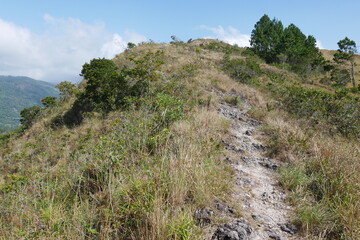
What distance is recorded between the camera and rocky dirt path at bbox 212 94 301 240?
2.47 m

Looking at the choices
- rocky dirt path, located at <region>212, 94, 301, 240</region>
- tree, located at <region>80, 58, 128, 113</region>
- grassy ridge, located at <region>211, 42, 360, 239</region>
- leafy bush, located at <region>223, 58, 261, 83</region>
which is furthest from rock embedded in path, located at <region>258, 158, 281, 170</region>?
leafy bush, located at <region>223, 58, 261, 83</region>

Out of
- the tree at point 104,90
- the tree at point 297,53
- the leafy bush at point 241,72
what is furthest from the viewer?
the tree at point 297,53

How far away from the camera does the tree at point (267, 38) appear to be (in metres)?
32.7

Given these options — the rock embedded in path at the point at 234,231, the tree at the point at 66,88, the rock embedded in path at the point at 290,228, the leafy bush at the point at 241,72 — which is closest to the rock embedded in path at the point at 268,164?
the rock embedded in path at the point at 290,228

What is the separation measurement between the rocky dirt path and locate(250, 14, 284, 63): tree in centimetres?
3079

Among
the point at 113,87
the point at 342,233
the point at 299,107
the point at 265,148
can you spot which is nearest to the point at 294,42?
the point at 299,107

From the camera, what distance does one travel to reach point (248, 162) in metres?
4.40

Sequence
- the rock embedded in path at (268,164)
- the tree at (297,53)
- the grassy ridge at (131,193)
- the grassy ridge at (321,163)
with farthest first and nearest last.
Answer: the tree at (297,53) < the rock embedded in path at (268,164) < the grassy ridge at (321,163) < the grassy ridge at (131,193)

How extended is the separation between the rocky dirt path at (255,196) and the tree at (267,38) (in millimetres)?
30793

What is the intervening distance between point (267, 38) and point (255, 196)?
35698mm

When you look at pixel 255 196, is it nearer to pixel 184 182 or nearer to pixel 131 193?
pixel 184 182

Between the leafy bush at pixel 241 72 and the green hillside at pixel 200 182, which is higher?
the leafy bush at pixel 241 72

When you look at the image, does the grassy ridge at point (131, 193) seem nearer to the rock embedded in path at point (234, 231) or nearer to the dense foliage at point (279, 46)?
the rock embedded in path at point (234, 231)

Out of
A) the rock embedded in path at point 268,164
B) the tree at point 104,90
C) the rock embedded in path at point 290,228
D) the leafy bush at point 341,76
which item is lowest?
the rock embedded in path at point 290,228
